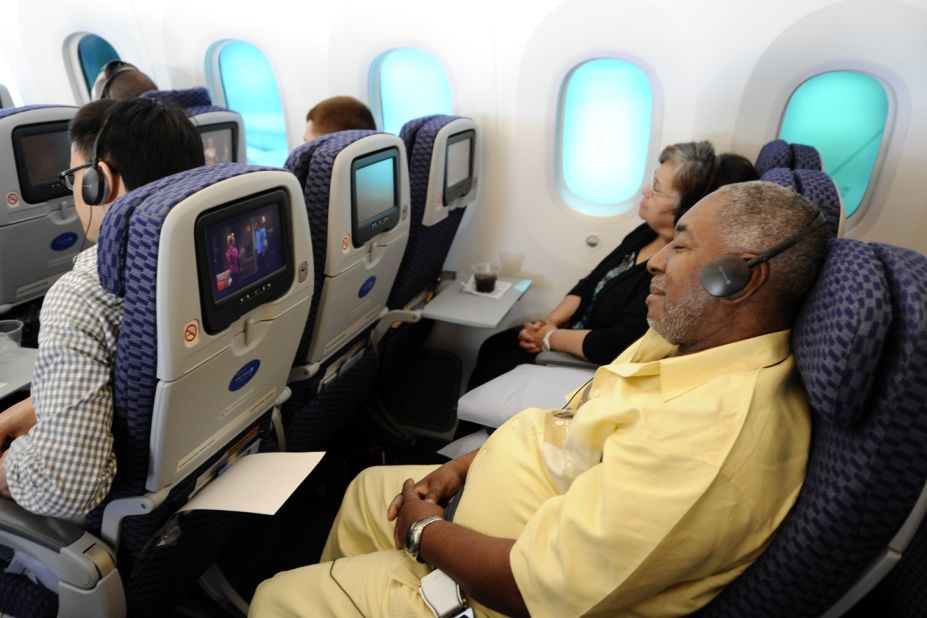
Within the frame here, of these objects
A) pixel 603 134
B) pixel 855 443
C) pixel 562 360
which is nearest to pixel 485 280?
pixel 562 360

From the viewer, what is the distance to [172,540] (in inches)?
63.1

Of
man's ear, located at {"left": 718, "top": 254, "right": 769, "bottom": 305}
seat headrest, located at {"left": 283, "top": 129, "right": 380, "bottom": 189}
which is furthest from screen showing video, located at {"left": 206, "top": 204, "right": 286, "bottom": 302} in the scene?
man's ear, located at {"left": 718, "top": 254, "right": 769, "bottom": 305}

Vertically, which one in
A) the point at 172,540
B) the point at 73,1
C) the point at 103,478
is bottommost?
the point at 172,540

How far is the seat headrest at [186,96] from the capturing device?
332 cm

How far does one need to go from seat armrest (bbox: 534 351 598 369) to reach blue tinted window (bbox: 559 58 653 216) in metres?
1.11

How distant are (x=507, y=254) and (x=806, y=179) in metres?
2.22

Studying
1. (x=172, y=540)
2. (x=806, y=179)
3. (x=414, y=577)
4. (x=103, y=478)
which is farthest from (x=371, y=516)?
(x=806, y=179)

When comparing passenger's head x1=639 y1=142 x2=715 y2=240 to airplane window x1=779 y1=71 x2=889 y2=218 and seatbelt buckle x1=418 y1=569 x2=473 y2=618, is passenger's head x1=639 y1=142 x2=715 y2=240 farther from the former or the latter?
seatbelt buckle x1=418 y1=569 x2=473 y2=618

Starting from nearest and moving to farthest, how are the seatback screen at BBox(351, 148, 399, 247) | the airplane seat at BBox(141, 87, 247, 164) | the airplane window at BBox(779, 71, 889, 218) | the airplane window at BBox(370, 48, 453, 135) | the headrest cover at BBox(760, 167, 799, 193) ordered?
the headrest cover at BBox(760, 167, 799, 193), the seatback screen at BBox(351, 148, 399, 247), the airplane window at BBox(779, 71, 889, 218), the airplane seat at BBox(141, 87, 247, 164), the airplane window at BBox(370, 48, 453, 135)

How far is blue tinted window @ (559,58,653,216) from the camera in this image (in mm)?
3213

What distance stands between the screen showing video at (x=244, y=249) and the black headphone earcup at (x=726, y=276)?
0.97 metres

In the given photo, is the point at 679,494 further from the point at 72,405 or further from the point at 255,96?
the point at 255,96

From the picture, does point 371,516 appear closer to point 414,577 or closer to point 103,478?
point 414,577

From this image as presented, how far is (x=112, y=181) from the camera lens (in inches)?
63.1
